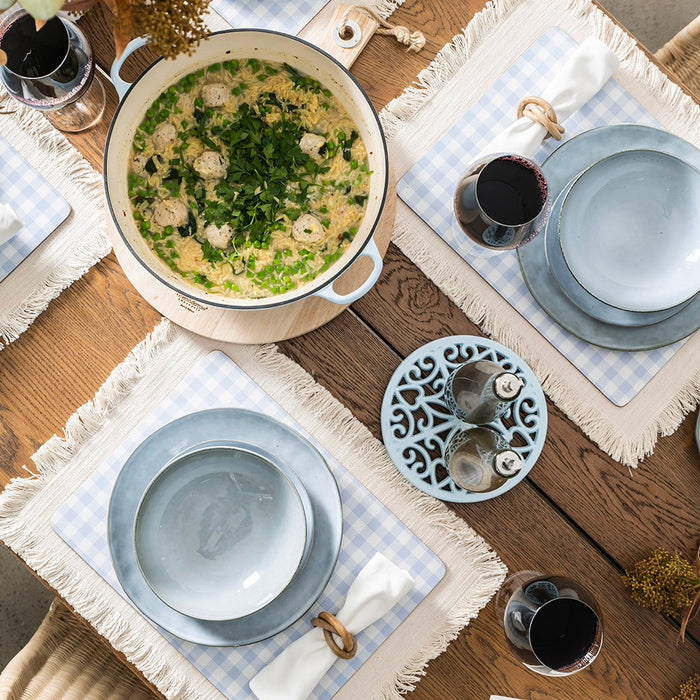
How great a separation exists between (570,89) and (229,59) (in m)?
0.72

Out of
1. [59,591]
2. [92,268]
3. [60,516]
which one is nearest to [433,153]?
[92,268]

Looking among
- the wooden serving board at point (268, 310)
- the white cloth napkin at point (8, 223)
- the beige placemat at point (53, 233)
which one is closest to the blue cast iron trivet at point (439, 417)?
the wooden serving board at point (268, 310)

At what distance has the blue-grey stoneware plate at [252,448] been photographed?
4.31 ft

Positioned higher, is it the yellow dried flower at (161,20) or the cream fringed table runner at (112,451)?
the yellow dried flower at (161,20)

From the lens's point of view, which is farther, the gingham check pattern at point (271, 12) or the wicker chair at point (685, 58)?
the wicker chair at point (685, 58)

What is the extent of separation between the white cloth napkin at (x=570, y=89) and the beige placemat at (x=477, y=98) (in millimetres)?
85

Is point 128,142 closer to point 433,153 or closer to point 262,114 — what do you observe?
point 262,114

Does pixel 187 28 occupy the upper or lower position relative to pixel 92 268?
upper

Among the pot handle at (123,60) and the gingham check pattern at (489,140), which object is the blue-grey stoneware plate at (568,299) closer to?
the gingham check pattern at (489,140)

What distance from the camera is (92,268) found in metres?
1.44

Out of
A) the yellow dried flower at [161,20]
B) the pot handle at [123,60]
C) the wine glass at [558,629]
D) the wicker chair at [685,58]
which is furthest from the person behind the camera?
the wicker chair at [685,58]

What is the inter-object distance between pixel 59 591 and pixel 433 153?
1.25 m

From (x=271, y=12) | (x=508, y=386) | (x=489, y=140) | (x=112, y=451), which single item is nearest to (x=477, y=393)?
(x=508, y=386)

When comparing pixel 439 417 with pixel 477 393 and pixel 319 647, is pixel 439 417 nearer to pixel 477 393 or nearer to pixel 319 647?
pixel 477 393
